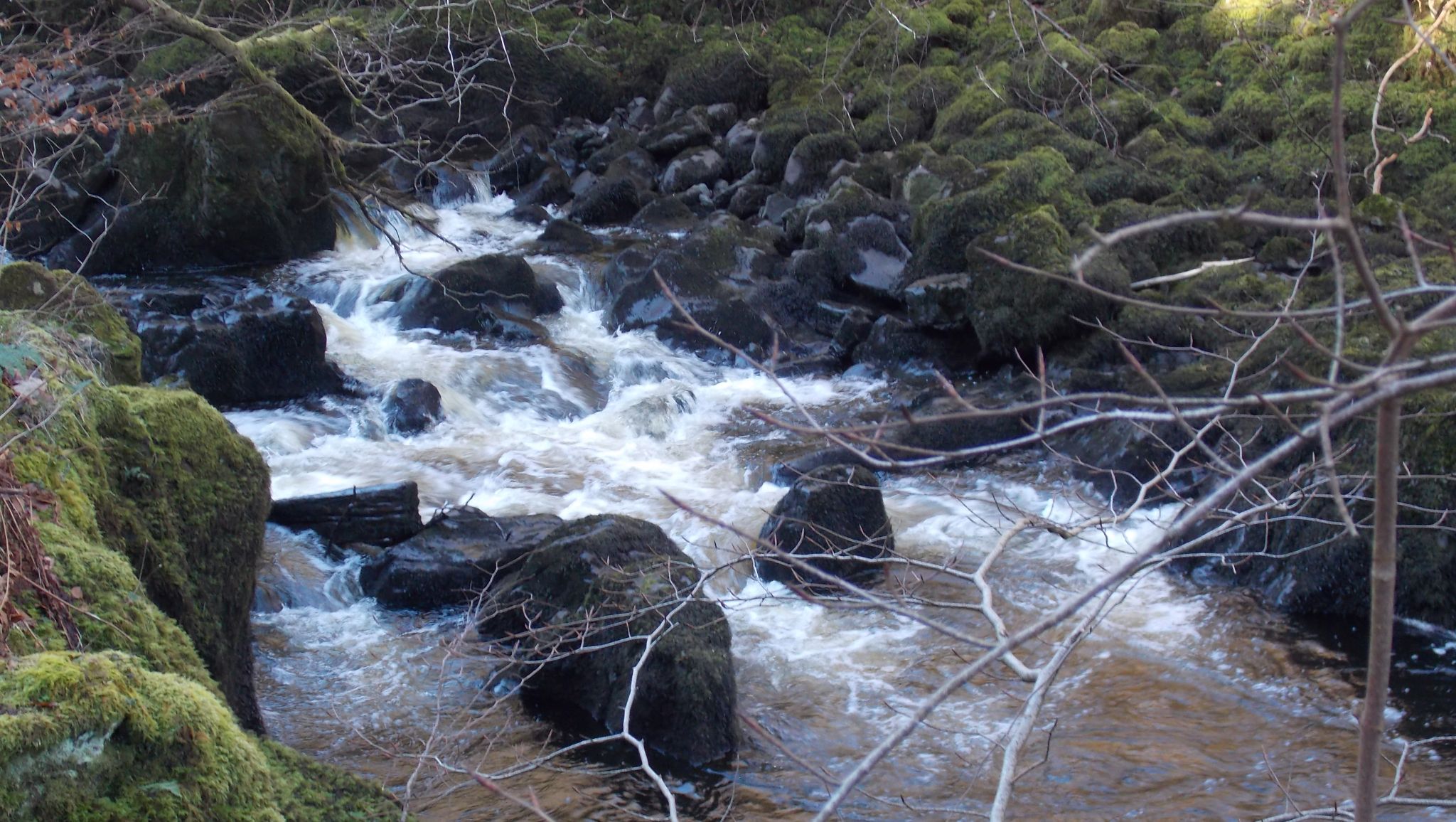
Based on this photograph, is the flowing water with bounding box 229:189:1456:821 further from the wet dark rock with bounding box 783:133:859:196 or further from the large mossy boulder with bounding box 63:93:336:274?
the wet dark rock with bounding box 783:133:859:196

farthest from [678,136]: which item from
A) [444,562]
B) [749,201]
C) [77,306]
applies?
[77,306]

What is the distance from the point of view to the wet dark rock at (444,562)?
18.5 ft

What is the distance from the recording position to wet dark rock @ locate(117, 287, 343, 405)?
8266 millimetres

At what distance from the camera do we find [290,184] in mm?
11148

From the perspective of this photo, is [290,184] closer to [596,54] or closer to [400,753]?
[596,54]

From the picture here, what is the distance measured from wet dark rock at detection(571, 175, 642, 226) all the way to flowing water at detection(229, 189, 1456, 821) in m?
5.35

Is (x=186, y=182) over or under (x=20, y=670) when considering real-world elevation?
→ under

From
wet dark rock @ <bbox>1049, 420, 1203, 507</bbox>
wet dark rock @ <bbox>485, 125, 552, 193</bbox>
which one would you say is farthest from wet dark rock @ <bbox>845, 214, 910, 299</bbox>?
wet dark rock @ <bbox>485, 125, 552, 193</bbox>

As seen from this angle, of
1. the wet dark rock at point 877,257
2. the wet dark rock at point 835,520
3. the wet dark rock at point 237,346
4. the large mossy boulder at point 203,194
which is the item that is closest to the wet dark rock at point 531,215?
the large mossy boulder at point 203,194

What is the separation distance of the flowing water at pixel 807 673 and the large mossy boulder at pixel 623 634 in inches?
6.6

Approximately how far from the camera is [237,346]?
332 inches

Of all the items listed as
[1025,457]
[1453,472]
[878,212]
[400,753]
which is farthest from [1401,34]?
[400,753]

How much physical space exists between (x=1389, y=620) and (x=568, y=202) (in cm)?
1332

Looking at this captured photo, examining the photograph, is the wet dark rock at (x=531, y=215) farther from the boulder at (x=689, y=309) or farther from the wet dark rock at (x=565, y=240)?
the boulder at (x=689, y=309)
